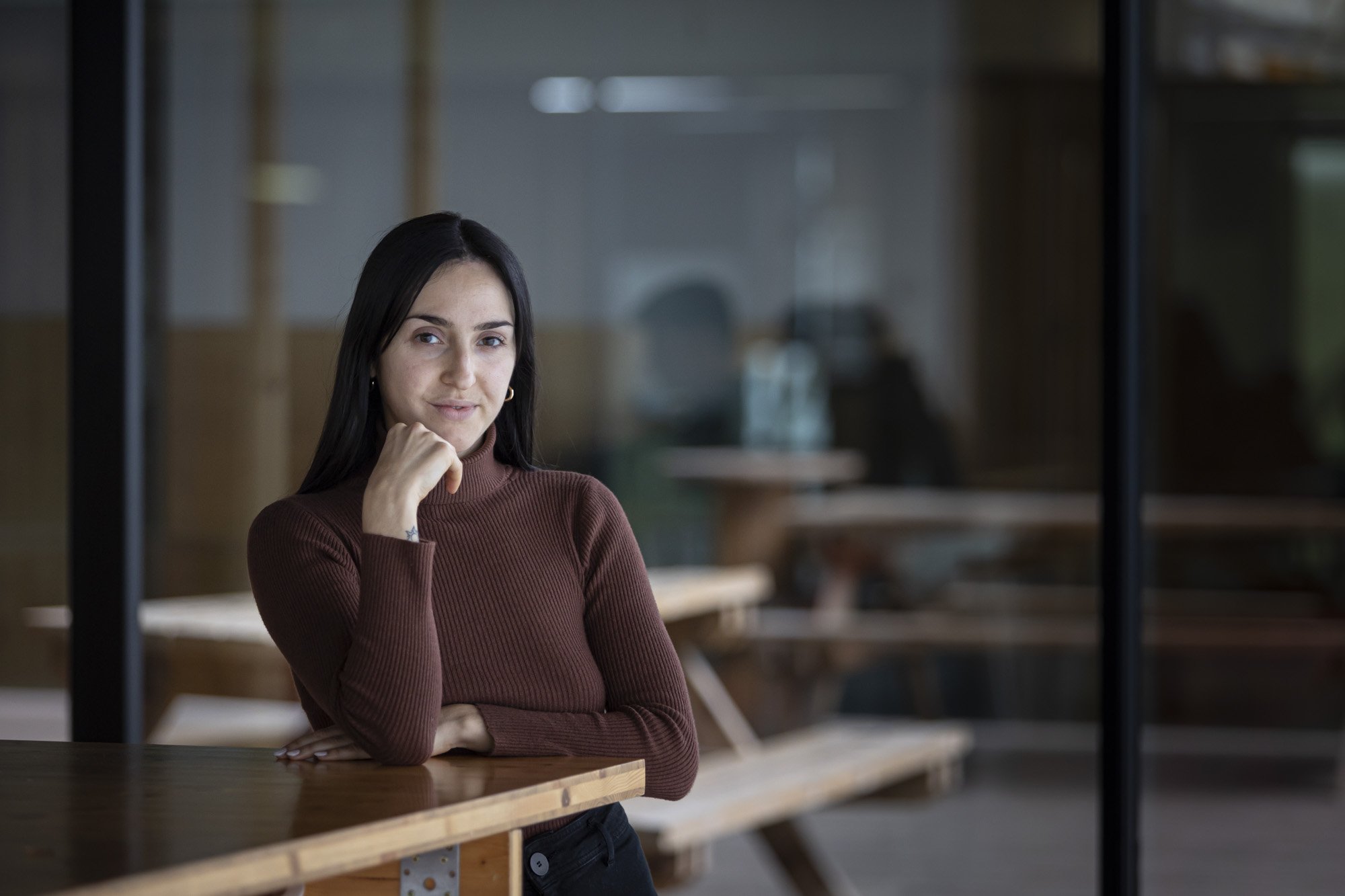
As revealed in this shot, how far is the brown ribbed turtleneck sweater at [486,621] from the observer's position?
1.41 m

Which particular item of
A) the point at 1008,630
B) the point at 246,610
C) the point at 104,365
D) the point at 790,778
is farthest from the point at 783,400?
the point at 104,365

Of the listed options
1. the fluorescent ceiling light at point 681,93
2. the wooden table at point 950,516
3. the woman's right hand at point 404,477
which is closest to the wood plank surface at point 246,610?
the woman's right hand at point 404,477

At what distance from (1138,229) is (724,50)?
405 cm

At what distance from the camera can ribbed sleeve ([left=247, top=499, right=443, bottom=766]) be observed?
1395 mm

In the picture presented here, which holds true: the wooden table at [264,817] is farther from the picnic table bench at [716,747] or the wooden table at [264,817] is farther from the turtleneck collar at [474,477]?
the picnic table bench at [716,747]

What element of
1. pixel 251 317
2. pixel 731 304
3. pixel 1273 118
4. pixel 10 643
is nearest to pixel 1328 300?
pixel 1273 118

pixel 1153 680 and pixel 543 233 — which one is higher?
pixel 543 233

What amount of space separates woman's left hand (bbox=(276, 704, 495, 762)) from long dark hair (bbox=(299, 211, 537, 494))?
266 millimetres

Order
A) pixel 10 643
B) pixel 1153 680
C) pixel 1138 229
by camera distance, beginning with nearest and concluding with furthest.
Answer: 1. pixel 1138 229
2. pixel 10 643
3. pixel 1153 680

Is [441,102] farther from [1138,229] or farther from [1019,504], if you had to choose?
[1138,229]

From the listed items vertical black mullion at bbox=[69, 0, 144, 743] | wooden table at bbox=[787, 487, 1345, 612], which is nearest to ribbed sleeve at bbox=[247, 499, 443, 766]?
vertical black mullion at bbox=[69, 0, 144, 743]

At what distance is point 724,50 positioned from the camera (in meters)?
5.71

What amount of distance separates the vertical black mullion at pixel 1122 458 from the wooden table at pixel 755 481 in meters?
3.55

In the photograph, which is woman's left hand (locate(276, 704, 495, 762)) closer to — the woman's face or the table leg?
the table leg
